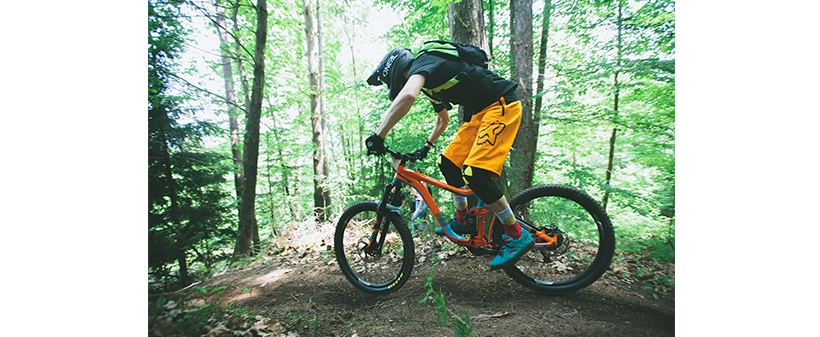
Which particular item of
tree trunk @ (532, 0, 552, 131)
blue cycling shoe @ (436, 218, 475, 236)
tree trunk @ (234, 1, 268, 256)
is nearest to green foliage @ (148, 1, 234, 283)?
tree trunk @ (234, 1, 268, 256)

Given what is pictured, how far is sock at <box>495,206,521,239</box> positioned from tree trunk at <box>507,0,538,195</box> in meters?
1.12

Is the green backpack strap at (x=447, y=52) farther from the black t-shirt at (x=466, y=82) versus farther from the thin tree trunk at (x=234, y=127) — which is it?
the thin tree trunk at (x=234, y=127)

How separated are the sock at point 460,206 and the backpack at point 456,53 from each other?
91cm

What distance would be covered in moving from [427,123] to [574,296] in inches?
153

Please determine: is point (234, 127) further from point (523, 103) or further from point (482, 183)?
point (523, 103)

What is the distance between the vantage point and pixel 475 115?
5.90ft

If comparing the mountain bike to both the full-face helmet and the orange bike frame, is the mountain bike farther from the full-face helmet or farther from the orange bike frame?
the full-face helmet

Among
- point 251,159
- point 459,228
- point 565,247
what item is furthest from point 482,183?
point 251,159

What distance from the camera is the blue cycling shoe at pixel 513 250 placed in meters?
1.67

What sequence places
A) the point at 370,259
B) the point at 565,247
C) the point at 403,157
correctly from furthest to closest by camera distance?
the point at 370,259
the point at 565,247
the point at 403,157

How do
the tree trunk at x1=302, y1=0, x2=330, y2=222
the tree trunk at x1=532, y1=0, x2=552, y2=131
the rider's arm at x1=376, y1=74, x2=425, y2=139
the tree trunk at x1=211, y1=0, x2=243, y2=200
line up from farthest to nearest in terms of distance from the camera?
the tree trunk at x1=302, y1=0, x2=330, y2=222
the tree trunk at x1=532, y1=0, x2=552, y2=131
the tree trunk at x1=211, y1=0, x2=243, y2=200
the rider's arm at x1=376, y1=74, x2=425, y2=139

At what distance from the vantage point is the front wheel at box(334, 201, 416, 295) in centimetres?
192

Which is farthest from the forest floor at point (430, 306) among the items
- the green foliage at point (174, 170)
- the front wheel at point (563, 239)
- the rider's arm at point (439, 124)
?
the rider's arm at point (439, 124)

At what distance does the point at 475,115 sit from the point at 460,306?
1.43 meters
